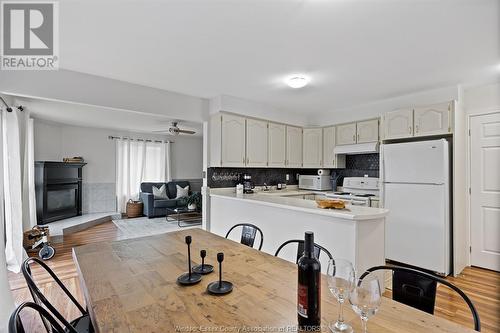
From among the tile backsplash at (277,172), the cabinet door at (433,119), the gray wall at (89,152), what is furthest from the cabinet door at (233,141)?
the gray wall at (89,152)

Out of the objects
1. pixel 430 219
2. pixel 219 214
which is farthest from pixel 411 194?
pixel 219 214

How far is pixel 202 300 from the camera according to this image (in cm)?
102

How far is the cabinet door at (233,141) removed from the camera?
3824 mm

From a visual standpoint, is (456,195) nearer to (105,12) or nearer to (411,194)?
(411,194)

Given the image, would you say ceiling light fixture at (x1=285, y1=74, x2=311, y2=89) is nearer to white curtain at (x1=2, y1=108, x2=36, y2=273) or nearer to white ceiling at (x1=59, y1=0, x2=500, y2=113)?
white ceiling at (x1=59, y1=0, x2=500, y2=113)

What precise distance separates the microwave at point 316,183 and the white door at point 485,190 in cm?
202

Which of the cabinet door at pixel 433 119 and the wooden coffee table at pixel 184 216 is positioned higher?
the cabinet door at pixel 433 119

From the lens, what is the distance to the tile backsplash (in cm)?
411

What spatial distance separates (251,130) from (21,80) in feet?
A: 9.28

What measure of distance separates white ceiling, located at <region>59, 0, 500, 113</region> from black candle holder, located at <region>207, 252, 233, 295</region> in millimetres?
1614

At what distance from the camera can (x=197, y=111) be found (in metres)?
3.88

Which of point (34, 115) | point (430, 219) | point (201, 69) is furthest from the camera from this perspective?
point (34, 115)

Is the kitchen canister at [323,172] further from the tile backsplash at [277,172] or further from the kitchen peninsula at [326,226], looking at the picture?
the kitchen peninsula at [326,226]

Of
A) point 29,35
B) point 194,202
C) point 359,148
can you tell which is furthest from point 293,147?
point 29,35
